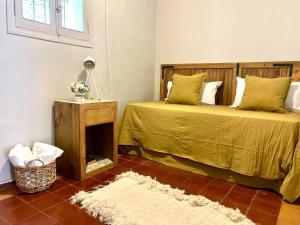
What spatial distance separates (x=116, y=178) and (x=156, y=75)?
6.48 ft

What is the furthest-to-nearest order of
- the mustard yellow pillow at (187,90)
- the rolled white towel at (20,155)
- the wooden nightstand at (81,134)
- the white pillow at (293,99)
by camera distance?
the mustard yellow pillow at (187,90), the white pillow at (293,99), the wooden nightstand at (81,134), the rolled white towel at (20,155)

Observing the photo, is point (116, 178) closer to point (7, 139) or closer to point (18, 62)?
point (7, 139)

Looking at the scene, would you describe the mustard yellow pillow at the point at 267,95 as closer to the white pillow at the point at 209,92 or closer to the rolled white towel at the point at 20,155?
the white pillow at the point at 209,92

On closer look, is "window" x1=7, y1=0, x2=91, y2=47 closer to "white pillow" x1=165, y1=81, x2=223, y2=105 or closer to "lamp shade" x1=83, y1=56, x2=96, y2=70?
"lamp shade" x1=83, y1=56, x2=96, y2=70

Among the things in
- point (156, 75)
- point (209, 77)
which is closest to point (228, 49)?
point (209, 77)

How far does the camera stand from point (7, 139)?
1.89 meters

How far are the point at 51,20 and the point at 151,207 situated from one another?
1.88 m

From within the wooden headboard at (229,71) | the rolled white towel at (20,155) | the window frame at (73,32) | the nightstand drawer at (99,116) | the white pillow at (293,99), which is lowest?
the rolled white towel at (20,155)

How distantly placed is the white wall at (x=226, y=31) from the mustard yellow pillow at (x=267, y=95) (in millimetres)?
551

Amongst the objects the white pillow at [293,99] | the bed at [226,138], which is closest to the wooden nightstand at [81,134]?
the bed at [226,138]

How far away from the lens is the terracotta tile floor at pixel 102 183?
4.90 feet

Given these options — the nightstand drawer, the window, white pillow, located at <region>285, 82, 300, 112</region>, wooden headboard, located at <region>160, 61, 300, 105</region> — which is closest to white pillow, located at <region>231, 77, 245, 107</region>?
wooden headboard, located at <region>160, 61, 300, 105</region>

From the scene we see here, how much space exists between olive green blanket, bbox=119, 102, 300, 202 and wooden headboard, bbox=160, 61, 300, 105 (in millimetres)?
679

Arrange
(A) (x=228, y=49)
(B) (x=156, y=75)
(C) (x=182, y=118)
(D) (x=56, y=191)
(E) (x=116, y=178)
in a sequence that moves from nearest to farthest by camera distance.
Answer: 1. (D) (x=56, y=191)
2. (E) (x=116, y=178)
3. (C) (x=182, y=118)
4. (A) (x=228, y=49)
5. (B) (x=156, y=75)
